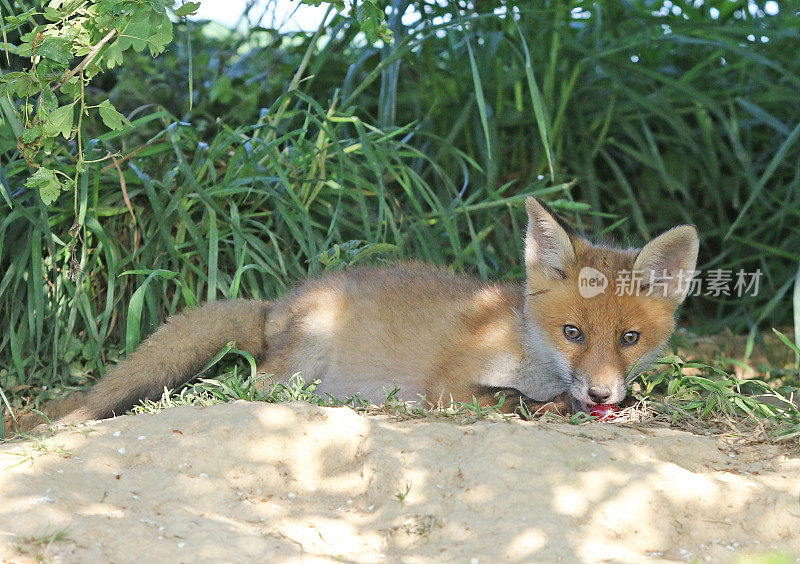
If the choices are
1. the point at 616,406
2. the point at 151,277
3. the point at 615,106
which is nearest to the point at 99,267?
the point at 151,277

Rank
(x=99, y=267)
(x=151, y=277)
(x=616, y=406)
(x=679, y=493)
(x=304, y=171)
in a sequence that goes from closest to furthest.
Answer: (x=679, y=493) < (x=616, y=406) < (x=151, y=277) < (x=99, y=267) < (x=304, y=171)

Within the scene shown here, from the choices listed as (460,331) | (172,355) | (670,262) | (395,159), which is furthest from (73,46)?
(670,262)

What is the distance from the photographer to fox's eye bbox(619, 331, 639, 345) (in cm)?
312

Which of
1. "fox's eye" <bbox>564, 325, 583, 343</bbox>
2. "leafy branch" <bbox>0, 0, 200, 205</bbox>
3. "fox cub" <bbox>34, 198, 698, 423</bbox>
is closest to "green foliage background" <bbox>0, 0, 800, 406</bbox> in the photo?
"leafy branch" <bbox>0, 0, 200, 205</bbox>

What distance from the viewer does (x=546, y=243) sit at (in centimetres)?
→ 332

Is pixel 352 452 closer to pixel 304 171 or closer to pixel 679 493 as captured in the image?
pixel 679 493

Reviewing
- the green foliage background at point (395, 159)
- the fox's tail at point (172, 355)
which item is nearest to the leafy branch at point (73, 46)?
the green foliage background at point (395, 159)

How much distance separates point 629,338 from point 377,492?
138cm

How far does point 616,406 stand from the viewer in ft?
10.3

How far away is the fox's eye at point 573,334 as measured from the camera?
3.12 metres

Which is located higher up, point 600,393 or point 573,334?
point 573,334

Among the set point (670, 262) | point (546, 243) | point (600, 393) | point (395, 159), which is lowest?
point (600, 393)

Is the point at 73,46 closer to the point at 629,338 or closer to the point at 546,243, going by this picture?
the point at 546,243

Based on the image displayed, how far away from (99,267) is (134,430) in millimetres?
1693
